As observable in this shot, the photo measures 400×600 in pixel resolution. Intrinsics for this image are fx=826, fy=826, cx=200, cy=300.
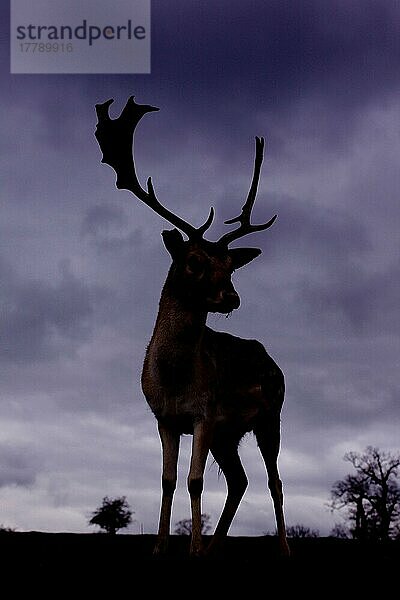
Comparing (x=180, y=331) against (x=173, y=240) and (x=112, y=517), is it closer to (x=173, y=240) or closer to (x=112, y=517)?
(x=173, y=240)

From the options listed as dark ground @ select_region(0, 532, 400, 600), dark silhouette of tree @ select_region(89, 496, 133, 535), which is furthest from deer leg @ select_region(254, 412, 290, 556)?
dark silhouette of tree @ select_region(89, 496, 133, 535)

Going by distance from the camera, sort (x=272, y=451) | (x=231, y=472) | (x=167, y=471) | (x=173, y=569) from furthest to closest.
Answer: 1. (x=272, y=451)
2. (x=231, y=472)
3. (x=167, y=471)
4. (x=173, y=569)

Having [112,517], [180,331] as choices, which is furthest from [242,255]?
[112,517]

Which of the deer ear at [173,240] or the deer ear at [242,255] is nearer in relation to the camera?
the deer ear at [173,240]

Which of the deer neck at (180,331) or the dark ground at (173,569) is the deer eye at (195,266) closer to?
the deer neck at (180,331)

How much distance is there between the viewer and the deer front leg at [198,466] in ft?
32.7

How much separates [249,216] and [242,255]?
132 centimetres

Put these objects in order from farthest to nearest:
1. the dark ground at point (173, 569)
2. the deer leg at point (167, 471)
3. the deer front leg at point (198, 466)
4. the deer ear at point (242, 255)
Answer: the deer ear at point (242, 255) < the deer leg at point (167, 471) < the deer front leg at point (198, 466) < the dark ground at point (173, 569)

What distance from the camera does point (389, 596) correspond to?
757 cm

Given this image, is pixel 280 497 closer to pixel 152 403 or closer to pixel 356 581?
pixel 152 403

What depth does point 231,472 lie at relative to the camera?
12.2m

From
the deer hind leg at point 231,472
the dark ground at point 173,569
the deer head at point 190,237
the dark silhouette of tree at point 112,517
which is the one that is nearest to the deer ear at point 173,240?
the deer head at point 190,237

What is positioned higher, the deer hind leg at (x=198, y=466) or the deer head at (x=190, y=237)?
the deer head at (x=190, y=237)

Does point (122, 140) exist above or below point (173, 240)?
above
